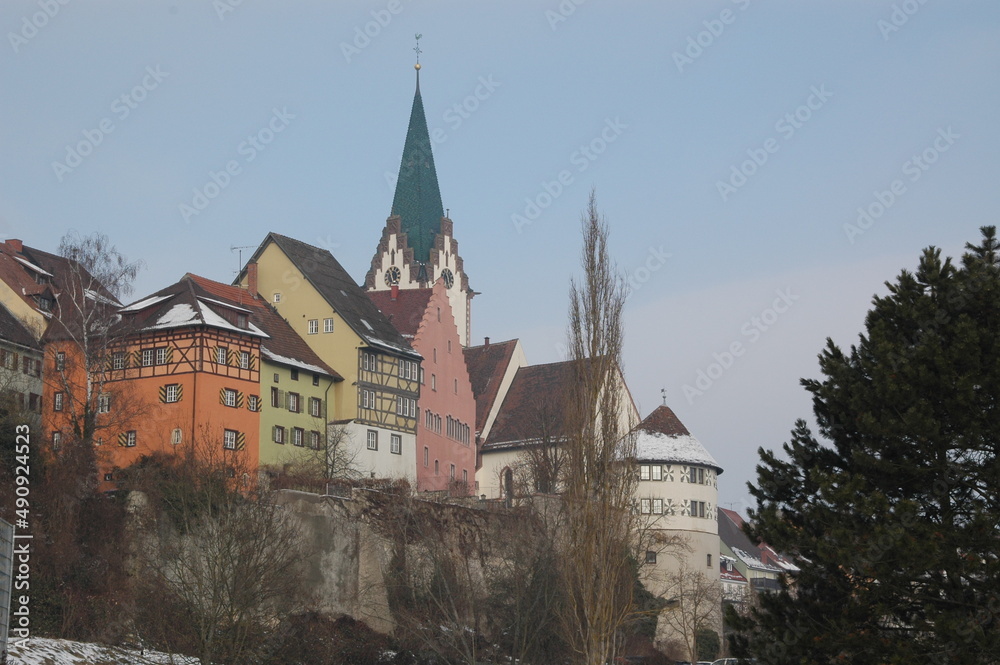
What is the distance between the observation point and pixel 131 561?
4503 centimetres

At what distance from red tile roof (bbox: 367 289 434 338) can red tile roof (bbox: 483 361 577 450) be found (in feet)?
23.8

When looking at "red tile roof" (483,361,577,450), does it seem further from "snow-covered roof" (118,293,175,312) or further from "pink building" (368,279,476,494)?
"snow-covered roof" (118,293,175,312)

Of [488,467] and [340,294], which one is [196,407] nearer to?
[340,294]

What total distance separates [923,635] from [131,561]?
2942 centimetres

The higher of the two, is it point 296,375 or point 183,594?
point 296,375

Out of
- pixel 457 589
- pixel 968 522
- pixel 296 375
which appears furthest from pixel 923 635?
pixel 296 375

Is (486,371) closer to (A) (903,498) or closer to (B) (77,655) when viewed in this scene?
(B) (77,655)

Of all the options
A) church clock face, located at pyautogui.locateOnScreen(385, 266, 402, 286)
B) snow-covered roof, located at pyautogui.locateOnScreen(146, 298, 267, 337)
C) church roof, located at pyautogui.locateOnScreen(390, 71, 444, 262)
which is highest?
church roof, located at pyautogui.locateOnScreen(390, 71, 444, 262)

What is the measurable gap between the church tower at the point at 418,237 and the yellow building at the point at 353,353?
39108 millimetres

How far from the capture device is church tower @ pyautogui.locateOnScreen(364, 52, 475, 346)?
104562 mm

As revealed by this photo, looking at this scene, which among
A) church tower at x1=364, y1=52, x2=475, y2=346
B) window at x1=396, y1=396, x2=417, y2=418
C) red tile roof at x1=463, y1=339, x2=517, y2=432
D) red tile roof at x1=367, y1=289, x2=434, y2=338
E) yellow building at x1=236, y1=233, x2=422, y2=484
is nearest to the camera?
yellow building at x1=236, y1=233, x2=422, y2=484

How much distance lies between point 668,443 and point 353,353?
1634cm

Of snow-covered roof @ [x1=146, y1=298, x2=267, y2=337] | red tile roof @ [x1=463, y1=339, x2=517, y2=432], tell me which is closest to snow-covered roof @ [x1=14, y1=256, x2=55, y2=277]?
snow-covered roof @ [x1=146, y1=298, x2=267, y2=337]

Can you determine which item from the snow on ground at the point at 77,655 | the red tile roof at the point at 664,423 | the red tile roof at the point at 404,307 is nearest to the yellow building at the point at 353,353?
the red tile roof at the point at 404,307
